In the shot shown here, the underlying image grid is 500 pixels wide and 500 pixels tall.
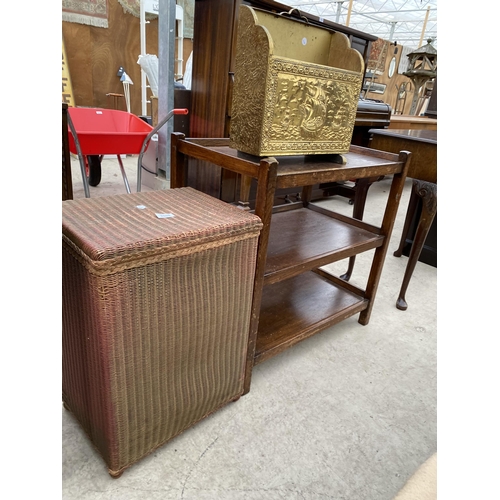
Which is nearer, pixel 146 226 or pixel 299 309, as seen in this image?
pixel 146 226

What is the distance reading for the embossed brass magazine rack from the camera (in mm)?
1164

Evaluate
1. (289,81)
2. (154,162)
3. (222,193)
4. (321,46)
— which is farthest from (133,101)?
(289,81)

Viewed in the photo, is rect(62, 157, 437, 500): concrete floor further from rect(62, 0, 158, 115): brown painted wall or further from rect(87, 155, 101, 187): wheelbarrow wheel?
rect(62, 0, 158, 115): brown painted wall

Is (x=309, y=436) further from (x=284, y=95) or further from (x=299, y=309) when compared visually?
(x=284, y=95)

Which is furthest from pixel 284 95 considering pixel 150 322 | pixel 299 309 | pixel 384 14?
pixel 384 14

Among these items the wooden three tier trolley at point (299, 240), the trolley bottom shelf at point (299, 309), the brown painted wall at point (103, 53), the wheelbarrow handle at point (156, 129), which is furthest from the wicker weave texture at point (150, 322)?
the brown painted wall at point (103, 53)

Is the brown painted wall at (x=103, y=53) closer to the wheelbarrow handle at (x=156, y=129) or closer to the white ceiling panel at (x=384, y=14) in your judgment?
the wheelbarrow handle at (x=156, y=129)

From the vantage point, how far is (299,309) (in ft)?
5.50

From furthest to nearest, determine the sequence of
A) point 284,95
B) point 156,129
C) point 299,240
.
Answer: point 156,129, point 299,240, point 284,95

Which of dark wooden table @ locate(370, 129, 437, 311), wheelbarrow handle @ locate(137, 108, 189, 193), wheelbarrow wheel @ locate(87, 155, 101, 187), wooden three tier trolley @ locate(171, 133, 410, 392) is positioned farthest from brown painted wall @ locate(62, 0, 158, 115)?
dark wooden table @ locate(370, 129, 437, 311)

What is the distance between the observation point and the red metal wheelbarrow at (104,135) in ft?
6.84

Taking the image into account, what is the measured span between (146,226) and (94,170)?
2.80 m

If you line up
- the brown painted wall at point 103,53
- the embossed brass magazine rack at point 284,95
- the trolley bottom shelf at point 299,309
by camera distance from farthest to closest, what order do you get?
the brown painted wall at point 103,53 < the trolley bottom shelf at point 299,309 < the embossed brass magazine rack at point 284,95

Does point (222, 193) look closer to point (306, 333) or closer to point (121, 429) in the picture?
point (306, 333)
